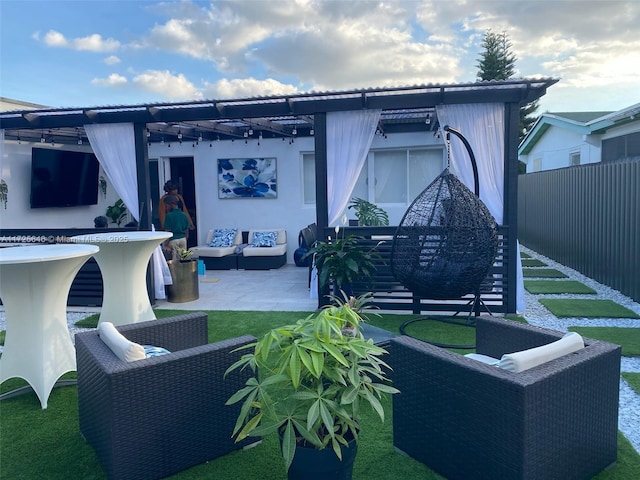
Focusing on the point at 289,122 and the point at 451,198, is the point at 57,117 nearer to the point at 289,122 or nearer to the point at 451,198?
the point at 289,122

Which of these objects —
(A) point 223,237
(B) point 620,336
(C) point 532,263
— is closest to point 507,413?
(B) point 620,336

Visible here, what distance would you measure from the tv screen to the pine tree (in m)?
21.9

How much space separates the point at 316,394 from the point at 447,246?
3.29m

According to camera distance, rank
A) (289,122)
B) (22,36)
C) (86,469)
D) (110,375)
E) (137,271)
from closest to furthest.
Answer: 1. (110,375)
2. (86,469)
3. (137,271)
4. (22,36)
5. (289,122)

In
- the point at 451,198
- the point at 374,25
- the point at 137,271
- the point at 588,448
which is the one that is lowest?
the point at 588,448

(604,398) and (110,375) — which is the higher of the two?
A: (110,375)

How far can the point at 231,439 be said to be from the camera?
281cm

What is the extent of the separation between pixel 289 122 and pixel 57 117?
3.88 meters

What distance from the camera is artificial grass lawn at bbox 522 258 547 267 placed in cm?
1009

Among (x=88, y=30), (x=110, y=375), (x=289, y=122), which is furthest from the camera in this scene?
(x=289, y=122)

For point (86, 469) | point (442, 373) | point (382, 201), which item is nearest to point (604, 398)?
point (442, 373)

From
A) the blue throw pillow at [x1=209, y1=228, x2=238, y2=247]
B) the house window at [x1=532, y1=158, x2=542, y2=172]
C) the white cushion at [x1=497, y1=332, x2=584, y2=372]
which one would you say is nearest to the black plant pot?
the white cushion at [x1=497, y1=332, x2=584, y2=372]

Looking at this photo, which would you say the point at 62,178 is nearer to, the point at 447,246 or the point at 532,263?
the point at 447,246

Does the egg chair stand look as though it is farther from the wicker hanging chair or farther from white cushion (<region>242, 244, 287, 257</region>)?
white cushion (<region>242, 244, 287, 257</region>)
